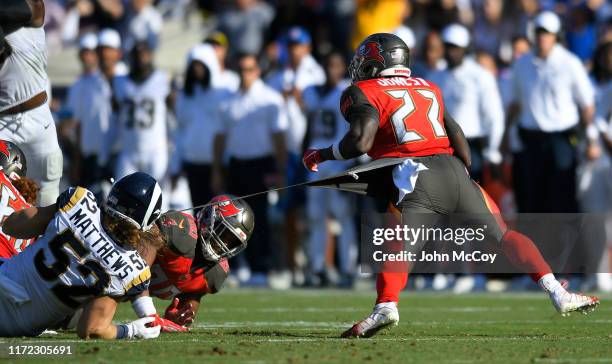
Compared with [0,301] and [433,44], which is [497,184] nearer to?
[433,44]

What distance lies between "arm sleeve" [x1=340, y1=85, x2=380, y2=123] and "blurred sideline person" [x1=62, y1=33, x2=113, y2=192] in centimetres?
740

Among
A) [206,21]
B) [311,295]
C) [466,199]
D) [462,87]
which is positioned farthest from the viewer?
[206,21]

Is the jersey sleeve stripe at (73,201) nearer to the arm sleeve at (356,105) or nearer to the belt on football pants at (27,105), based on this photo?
the arm sleeve at (356,105)

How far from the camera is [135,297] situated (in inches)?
298

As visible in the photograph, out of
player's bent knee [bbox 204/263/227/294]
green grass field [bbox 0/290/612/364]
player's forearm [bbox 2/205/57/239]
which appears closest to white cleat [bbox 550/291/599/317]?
green grass field [bbox 0/290/612/364]

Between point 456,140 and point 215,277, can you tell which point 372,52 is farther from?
point 215,277

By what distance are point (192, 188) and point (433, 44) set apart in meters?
3.19

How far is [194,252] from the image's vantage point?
820 cm

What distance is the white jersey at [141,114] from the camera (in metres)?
14.8

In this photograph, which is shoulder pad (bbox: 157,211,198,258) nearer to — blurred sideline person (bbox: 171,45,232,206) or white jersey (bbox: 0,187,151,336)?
white jersey (bbox: 0,187,151,336)

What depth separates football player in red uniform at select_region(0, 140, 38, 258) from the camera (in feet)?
25.8

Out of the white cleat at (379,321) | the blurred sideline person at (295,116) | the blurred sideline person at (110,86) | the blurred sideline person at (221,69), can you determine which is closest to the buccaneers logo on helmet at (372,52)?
the white cleat at (379,321)

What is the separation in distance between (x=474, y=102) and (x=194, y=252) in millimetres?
6255

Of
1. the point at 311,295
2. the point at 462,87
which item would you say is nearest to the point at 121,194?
the point at 311,295
